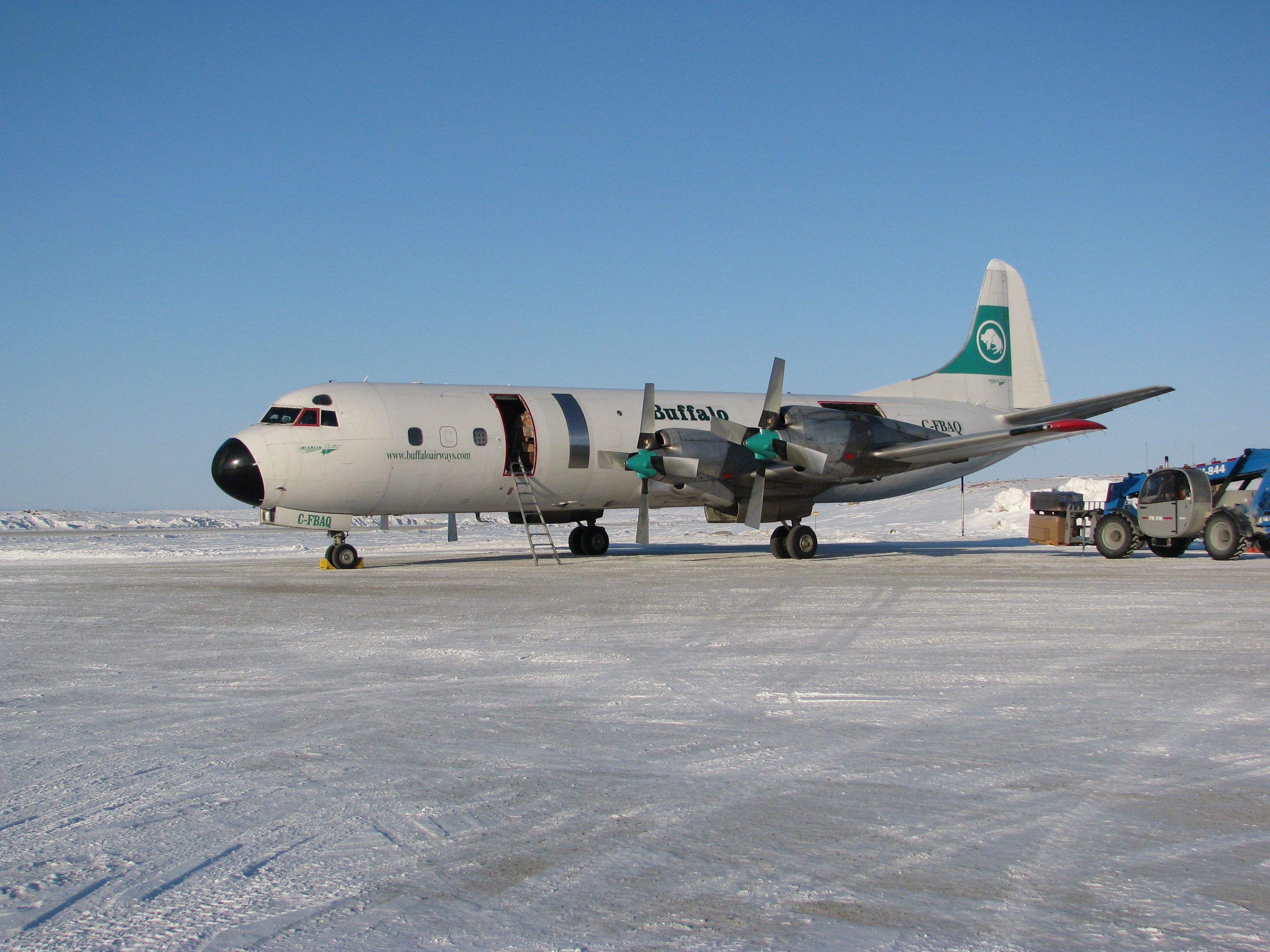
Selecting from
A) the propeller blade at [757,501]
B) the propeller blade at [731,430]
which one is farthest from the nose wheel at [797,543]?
the propeller blade at [731,430]

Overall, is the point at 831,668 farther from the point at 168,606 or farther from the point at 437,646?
the point at 168,606

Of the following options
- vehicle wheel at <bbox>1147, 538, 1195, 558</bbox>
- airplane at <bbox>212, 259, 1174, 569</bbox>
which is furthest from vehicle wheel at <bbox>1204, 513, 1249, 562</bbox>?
airplane at <bbox>212, 259, 1174, 569</bbox>

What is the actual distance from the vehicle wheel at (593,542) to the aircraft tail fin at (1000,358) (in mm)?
Result: 9606

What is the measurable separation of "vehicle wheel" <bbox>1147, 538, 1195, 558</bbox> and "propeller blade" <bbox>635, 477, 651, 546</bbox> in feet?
36.2

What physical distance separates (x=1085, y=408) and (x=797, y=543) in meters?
6.60

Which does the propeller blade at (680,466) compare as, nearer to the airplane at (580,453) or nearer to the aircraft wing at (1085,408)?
the airplane at (580,453)

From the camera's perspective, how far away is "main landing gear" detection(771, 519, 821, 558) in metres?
20.8

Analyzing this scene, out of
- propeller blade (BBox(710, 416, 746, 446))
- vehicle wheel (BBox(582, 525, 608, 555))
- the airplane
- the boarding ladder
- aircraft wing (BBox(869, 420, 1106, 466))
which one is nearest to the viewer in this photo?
the airplane

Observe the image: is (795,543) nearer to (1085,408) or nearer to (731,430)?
(731,430)

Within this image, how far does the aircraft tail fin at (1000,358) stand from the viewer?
2639cm

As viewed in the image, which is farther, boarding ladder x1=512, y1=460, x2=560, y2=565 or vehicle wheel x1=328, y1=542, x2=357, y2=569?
boarding ladder x1=512, y1=460, x2=560, y2=565

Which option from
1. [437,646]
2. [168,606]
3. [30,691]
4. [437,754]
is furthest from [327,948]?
[168,606]

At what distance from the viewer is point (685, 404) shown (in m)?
22.2

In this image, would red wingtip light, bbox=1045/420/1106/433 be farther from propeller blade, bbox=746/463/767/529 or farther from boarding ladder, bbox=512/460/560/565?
boarding ladder, bbox=512/460/560/565
